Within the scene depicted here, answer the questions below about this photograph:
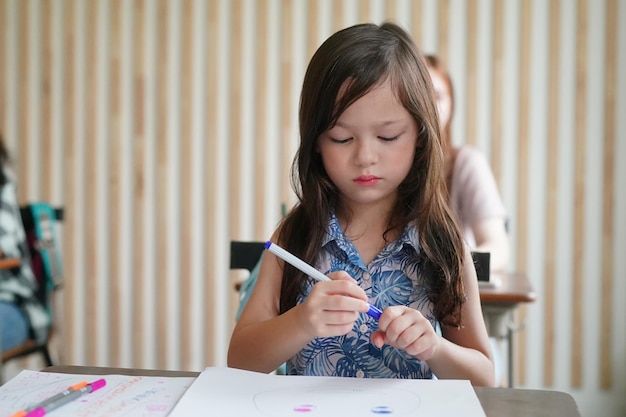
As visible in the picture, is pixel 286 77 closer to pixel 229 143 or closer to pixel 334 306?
pixel 229 143

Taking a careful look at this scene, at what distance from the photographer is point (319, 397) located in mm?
829

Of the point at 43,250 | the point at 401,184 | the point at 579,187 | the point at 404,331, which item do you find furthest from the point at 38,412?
the point at 579,187

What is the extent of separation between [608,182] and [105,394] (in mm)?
2886

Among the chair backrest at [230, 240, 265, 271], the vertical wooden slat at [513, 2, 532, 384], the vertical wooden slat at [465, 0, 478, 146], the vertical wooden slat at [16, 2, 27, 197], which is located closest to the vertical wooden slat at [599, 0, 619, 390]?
the vertical wooden slat at [513, 2, 532, 384]

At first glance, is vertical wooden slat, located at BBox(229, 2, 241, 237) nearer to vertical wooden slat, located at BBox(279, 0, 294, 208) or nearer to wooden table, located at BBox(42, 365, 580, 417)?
vertical wooden slat, located at BBox(279, 0, 294, 208)

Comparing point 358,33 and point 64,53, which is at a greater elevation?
point 64,53

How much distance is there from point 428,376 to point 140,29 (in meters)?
2.80

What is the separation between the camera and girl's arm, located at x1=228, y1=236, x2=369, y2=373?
0.94m

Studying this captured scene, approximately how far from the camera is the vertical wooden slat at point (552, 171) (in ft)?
10.8

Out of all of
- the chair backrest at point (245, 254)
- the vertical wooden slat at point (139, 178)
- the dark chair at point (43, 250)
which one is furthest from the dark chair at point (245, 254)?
the vertical wooden slat at point (139, 178)

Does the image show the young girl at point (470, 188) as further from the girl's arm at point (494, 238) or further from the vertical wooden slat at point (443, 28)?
the vertical wooden slat at point (443, 28)

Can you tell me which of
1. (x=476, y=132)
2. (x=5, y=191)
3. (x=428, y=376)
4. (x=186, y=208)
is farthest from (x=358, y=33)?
(x=186, y=208)

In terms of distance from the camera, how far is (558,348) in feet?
11.1

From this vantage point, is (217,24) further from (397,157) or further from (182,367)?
(397,157)
